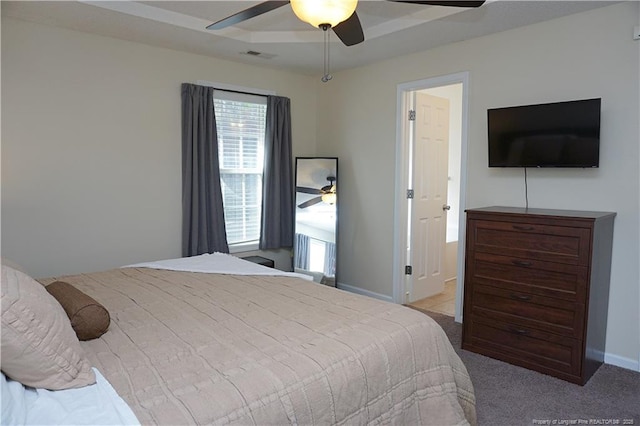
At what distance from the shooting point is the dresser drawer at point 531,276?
8.71 ft

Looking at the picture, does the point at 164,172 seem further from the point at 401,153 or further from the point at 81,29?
the point at 401,153

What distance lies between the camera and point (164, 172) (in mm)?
3938

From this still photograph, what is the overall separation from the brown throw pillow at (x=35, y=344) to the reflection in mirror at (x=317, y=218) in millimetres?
3468

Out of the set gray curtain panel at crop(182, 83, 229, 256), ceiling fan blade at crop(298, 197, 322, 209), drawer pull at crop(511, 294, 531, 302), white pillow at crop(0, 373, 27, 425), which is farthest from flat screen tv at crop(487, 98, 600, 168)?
white pillow at crop(0, 373, 27, 425)

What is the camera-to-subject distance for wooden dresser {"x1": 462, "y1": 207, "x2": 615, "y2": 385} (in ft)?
8.68

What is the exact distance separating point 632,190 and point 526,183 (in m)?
0.68

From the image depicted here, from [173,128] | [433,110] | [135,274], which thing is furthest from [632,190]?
Answer: [173,128]

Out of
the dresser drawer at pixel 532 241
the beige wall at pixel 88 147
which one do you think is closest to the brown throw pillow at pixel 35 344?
the beige wall at pixel 88 147

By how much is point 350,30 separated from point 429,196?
8.20 feet

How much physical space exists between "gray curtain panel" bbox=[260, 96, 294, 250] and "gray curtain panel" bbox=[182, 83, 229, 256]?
0.60 metres

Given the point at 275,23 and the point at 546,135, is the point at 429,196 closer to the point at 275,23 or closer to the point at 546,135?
the point at 546,135

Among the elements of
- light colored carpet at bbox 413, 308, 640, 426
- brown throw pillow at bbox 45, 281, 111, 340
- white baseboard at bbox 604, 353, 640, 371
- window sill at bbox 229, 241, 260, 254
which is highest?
brown throw pillow at bbox 45, 281, 111, 340

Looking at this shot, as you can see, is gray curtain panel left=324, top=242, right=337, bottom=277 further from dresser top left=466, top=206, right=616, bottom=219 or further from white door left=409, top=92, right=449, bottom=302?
dresser top left=466, top=206, right=616, bottom=219

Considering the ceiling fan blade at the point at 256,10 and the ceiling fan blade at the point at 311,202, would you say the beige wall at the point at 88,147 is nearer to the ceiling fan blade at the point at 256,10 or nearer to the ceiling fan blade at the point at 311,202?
the ceiling fan blade at the point at 311,202
